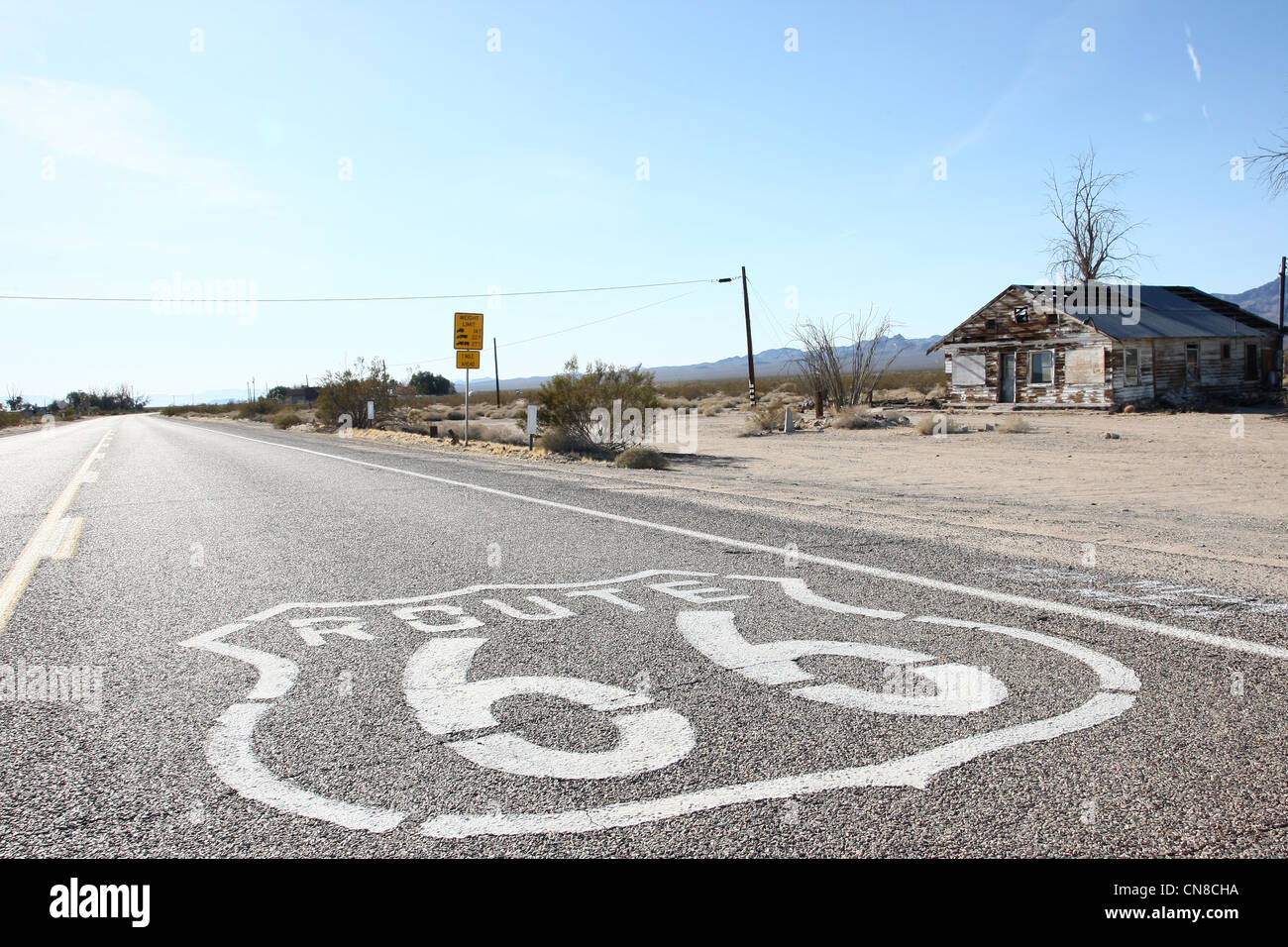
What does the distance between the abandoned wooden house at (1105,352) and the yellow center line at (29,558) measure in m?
32.6

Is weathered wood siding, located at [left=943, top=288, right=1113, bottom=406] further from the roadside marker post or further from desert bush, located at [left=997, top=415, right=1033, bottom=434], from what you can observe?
the roadside marker post

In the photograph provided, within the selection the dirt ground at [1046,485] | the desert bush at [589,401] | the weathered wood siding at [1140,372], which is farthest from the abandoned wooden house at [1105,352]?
the desert bush at [589,401]

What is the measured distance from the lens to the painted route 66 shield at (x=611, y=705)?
2.73m

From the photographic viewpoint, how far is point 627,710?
3420mm

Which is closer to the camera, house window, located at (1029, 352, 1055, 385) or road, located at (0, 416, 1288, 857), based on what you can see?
road, located at (0, 416, 1288, 857)

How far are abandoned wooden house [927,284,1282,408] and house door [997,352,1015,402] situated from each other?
0.04 meters

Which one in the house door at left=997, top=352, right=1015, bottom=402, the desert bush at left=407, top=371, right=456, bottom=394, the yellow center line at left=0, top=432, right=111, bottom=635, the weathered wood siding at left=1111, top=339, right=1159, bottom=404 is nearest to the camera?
the yellow center line at left=0, top=432, right=111, bottom=635

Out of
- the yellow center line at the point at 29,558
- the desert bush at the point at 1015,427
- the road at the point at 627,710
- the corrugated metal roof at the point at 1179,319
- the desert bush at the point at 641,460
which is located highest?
the corrugated metal roof at the point at 1179,319

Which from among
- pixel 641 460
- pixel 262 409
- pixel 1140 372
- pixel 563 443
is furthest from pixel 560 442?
pixel 262 409

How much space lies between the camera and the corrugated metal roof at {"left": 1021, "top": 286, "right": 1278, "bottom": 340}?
33.1 metres

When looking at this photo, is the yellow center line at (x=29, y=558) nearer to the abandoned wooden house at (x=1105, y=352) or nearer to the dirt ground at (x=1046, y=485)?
the dirt ground at (x=1046, y=485)

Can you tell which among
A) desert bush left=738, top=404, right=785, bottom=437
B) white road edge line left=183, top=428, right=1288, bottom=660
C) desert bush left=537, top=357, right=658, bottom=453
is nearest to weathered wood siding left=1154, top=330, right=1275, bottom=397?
desert bush left=738, top=404, right=785, bottom=437

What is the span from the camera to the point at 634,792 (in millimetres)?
2705
